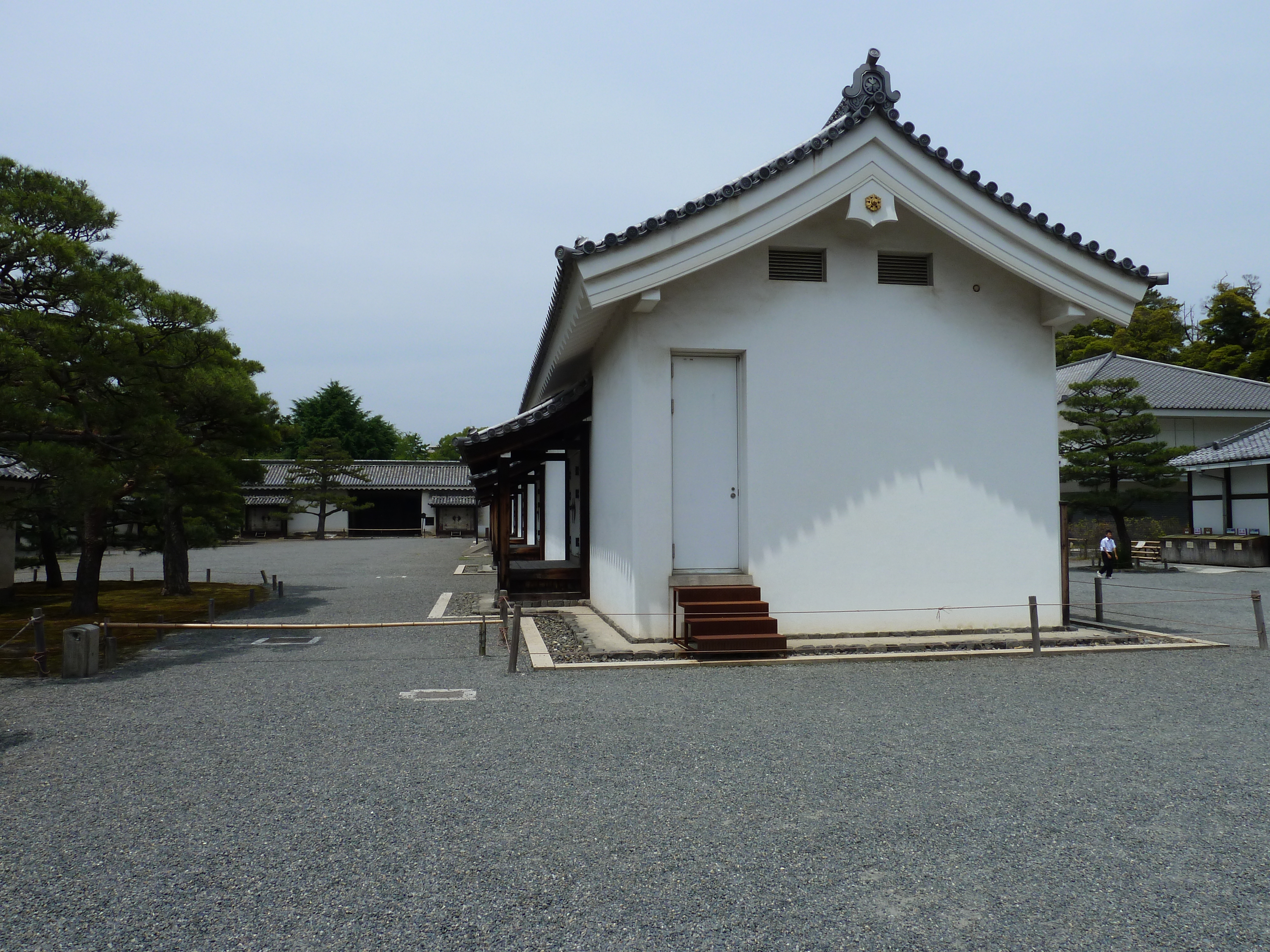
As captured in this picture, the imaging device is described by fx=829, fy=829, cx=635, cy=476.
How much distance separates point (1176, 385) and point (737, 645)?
3099 cm

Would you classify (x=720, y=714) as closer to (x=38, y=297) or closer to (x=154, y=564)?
(x=38, y=297)

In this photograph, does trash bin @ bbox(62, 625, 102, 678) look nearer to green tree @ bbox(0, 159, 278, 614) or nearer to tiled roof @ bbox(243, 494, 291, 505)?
green tree @ bbox(0, 159, 278, 614)

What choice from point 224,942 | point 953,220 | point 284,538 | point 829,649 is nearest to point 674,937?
point 224,942

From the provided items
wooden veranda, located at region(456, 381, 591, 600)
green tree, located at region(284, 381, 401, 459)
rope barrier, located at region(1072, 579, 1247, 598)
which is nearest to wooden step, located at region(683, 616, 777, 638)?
wooden veranda, located at region(456, 381, 591, 600)

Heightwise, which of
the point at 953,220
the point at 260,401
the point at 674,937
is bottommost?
the point at 674,937

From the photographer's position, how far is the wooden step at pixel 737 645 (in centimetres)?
830

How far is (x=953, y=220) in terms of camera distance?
941cm

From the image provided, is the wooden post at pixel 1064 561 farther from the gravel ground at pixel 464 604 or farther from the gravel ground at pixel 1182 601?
the gravel ground at pixel 464 604

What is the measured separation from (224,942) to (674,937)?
1.68 m

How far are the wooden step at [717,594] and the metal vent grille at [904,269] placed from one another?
408 centimetres

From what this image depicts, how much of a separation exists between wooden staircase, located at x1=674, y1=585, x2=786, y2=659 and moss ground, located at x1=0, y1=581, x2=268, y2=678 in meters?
6.39

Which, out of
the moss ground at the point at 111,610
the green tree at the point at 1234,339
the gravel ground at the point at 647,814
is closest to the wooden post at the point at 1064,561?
the gravel ground at the point at 647,814

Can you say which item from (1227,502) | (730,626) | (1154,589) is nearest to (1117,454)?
(1227,502)

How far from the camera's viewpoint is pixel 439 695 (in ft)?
23.4
